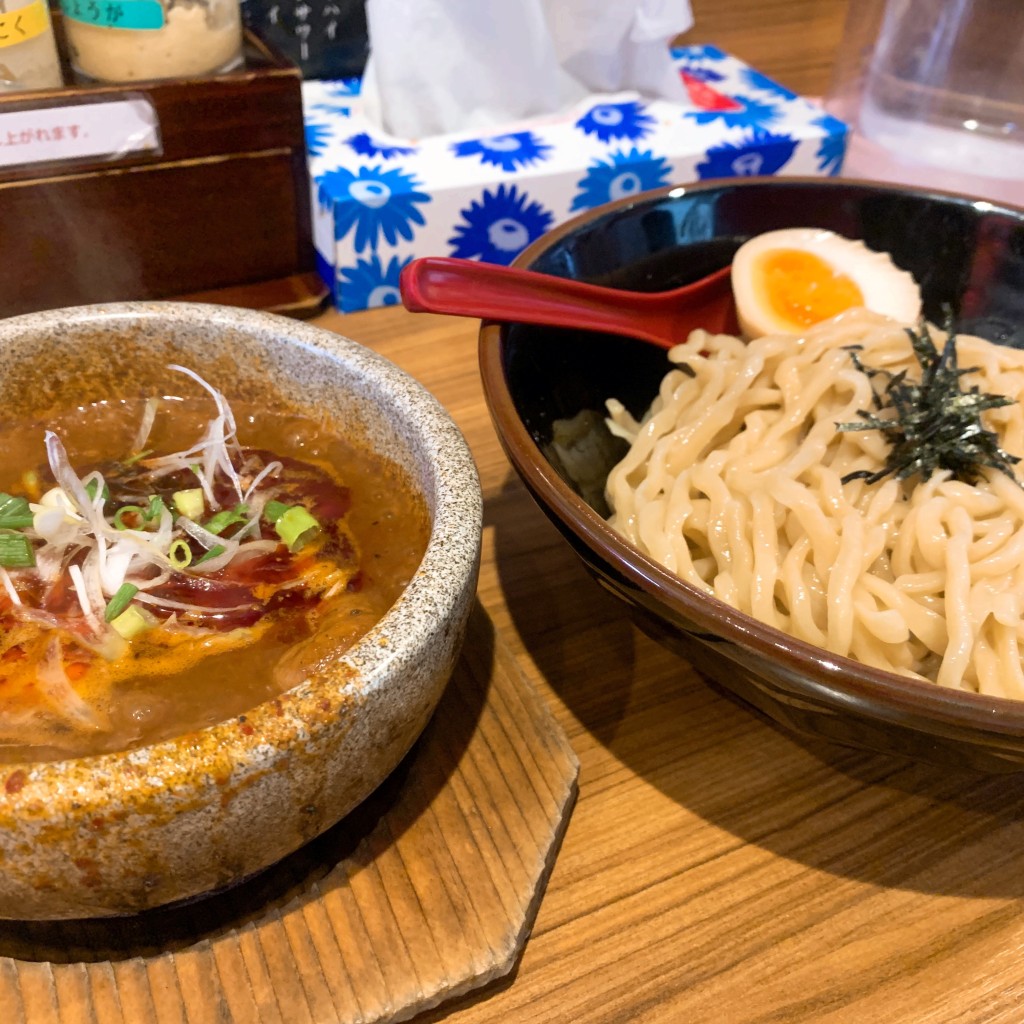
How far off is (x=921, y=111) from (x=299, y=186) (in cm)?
168

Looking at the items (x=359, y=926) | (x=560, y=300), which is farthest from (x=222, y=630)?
(x=560, y=300)

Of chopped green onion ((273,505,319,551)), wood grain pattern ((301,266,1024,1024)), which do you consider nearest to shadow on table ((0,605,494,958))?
wood grain pattern ((301,266,1024,1024))

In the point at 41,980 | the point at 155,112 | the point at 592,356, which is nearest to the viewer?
the point at 41,980

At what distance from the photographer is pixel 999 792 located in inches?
38.5

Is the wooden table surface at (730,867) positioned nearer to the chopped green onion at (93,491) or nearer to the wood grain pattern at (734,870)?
the wood grain pattern at (734,870)

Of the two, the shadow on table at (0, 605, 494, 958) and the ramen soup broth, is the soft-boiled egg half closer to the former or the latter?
the ramen soup broth

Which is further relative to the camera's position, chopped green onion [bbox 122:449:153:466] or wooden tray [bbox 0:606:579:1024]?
chopped green onion [bbox 122:449:153:466]

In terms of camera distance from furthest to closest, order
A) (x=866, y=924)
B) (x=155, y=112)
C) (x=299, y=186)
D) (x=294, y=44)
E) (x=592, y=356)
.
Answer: (x=294, y=44)
(x=299, y=186)
(x=155, y=112)
(x=592, y=356)
(x=866, y=924)

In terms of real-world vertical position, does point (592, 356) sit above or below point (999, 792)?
above

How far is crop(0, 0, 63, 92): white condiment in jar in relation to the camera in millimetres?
1303

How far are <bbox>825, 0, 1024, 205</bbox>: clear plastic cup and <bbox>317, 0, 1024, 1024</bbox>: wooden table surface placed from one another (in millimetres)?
1625

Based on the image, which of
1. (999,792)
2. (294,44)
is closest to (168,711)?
(999,792)

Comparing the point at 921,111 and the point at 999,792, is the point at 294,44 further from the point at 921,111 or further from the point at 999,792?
the point at 999,792

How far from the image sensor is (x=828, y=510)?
109 cm
